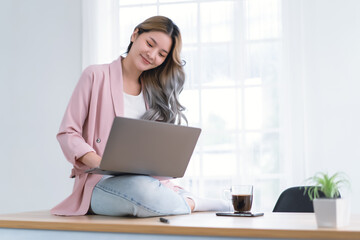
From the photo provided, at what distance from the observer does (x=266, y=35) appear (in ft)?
10.5

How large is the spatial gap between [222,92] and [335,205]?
6.50 ft

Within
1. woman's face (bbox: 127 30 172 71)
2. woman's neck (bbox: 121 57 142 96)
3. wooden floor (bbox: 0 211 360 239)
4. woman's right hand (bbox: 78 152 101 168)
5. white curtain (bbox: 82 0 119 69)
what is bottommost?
wooden floor (bbox: 0 211 360 239)

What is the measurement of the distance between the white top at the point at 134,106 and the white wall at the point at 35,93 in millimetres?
1253

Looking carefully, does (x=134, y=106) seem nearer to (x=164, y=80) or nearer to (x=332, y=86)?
(x=164, y=80)

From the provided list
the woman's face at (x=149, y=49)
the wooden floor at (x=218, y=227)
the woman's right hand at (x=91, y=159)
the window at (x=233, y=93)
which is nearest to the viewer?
the wooden floor at (x=218, y=227)

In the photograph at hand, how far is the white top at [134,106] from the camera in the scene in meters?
2.23

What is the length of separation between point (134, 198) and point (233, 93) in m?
1.57

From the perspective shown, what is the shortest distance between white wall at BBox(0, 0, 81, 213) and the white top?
125 cm

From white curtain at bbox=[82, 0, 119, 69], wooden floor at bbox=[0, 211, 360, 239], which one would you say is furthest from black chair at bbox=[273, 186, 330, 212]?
white curtain at bbox=[82, 0, 119, 69]

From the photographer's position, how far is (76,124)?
205cm

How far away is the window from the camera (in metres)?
3.18

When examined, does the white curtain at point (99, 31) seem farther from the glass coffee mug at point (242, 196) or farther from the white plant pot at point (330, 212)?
the white plant pot at point (330, 212)

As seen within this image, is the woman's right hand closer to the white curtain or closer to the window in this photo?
the window

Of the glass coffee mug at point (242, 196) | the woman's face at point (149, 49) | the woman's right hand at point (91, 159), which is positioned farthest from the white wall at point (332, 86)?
the woman's right hand at point (91, 159)
